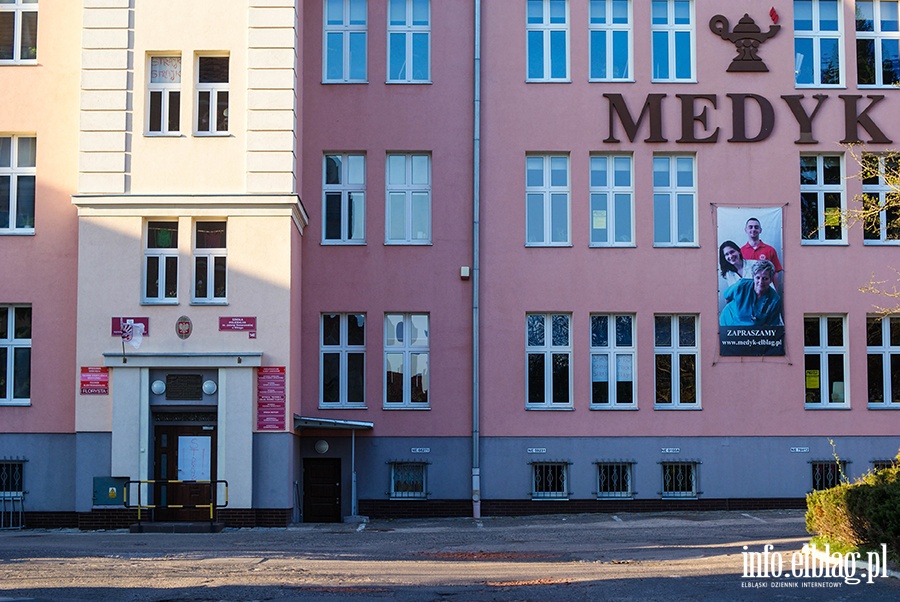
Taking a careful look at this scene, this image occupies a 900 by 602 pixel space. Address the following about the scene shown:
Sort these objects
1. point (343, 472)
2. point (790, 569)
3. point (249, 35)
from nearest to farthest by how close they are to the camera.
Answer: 1. point (790, 569)
2. point (249, 35)
3. point (343, 472)

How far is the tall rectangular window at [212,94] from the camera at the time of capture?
24.8 metres

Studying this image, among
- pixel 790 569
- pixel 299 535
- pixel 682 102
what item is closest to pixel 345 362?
pixel 299 535

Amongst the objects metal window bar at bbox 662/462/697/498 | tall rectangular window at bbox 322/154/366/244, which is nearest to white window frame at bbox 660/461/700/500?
metal window bar at bbox 662/462/697/498

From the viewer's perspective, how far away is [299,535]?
21797 millimetres

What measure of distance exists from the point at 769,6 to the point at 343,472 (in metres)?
13.9

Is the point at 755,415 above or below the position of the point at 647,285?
below

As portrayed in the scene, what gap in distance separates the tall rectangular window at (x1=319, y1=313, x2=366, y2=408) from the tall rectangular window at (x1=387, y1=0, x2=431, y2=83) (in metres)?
5.50

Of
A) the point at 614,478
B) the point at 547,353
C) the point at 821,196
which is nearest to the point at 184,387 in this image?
the point at 547,353

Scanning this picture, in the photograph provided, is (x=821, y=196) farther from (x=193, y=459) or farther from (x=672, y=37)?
(x=193, y=459)

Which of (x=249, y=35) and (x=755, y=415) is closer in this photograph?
(x=249, y=35)

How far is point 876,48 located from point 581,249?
8.02 meters

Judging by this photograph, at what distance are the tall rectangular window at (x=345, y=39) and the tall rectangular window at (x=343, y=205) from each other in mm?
1875

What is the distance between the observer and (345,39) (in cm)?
2750

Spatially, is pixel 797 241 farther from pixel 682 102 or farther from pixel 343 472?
pixel 343 472
